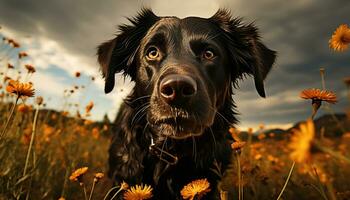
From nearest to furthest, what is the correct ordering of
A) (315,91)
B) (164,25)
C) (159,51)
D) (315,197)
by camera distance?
(315,91) < (159,51) < (164,25) < (315,197)

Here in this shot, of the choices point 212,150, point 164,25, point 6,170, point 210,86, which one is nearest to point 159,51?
point 164,25

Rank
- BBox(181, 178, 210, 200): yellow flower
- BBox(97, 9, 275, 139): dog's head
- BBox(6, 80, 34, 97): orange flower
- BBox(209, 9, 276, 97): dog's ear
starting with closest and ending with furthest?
BBox(181, 178, 210, 200): yellow flower → BBox(6, 80, 34, 97): orange flower → BBox(97, 9, 275, 139): dog's head → BBox(209, 9, 276, 97): dog's ear

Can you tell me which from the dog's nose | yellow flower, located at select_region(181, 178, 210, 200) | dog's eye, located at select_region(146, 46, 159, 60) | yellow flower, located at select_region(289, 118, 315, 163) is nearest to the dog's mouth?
the dog's nose

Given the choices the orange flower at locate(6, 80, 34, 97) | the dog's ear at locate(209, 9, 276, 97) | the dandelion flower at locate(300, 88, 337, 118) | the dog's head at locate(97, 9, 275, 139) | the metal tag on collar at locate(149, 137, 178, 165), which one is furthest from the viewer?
the dog's ear at locate(209, 9, 276, 97)

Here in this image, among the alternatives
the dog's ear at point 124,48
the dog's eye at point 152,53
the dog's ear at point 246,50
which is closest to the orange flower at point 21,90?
the dog's eye at point 152,53

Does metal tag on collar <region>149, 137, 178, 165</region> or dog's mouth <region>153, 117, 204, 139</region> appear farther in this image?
metal tag on collar <region>149, 137, 178, 165</region>

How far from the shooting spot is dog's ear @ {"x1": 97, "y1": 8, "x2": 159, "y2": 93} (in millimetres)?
3129

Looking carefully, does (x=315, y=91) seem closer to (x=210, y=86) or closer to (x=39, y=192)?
(x=210, y=86)

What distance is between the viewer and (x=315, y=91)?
137 centimetres

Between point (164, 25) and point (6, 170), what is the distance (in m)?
1.63

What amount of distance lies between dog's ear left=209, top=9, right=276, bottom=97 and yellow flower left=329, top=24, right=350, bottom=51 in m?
1.51

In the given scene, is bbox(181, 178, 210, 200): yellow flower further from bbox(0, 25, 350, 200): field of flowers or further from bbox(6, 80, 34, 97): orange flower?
bbox(6, 80, 34, 97): orange flower

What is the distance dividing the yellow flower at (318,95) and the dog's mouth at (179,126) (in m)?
0.96

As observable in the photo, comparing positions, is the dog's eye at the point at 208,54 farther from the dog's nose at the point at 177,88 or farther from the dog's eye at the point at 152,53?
the dog's nose at the point at 177,88
